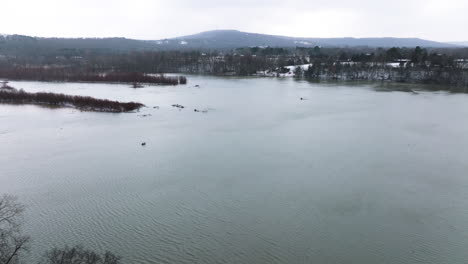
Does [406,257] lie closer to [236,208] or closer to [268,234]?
[268,234]

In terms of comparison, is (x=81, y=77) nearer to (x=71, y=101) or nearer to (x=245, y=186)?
(x=71, y=101)

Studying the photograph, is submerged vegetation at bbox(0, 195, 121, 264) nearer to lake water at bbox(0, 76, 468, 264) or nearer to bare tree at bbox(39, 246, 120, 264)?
bare tree at bbox(39, 246, 120, 264)

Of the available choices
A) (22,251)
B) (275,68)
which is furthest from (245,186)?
(275,68)

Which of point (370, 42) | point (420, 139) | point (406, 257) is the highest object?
point (370, 42)

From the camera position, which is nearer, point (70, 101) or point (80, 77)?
point (70, 101)

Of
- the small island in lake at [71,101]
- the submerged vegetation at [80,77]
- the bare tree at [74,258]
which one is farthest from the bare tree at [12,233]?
the submerged vegetation at [80,77]

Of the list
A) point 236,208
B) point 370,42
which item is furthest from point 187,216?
point 370,42

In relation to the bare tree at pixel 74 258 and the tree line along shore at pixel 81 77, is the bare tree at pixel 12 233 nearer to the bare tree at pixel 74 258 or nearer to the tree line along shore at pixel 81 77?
the bare tree at pixel 74 258
